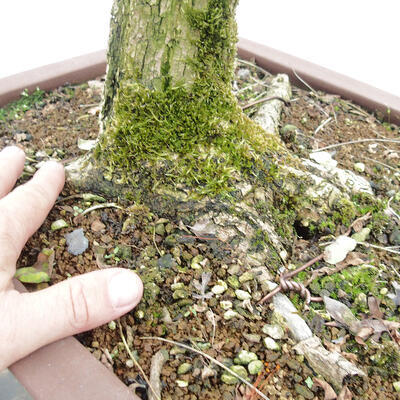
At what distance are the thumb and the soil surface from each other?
11 cm

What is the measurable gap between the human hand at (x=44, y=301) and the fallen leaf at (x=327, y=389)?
50cm

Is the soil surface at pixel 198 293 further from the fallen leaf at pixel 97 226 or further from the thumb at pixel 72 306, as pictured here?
the thumb at pixel 72 306

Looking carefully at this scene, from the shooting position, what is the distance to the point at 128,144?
3.69ft

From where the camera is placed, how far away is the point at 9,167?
46.5 inches

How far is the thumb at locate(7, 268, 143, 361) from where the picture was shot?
802 millimetres

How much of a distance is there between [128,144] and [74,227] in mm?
317

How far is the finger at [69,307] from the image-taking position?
2.62ft

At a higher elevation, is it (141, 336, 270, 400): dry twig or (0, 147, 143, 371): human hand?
(0, 147, 143, 371): human hand

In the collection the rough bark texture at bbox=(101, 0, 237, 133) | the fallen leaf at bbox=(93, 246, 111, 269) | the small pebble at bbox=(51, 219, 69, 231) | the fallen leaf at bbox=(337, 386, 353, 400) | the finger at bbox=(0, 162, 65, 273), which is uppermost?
the rough bark texture at bbox=(101, 0, 237, 133)

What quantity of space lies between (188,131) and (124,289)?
1.65 feet

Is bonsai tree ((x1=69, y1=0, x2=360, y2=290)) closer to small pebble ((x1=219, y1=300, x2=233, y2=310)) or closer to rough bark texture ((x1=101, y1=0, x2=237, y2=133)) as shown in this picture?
rough bark texture ((x1=101, y1=0, x2=237, y2=133))

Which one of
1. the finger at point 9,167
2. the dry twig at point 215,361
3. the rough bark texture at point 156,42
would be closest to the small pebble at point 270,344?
the dry twig at point 215,361

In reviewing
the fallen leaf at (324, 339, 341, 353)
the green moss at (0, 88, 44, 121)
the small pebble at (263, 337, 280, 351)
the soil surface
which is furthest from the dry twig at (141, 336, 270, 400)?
the green moss at (0, 88, 44, 121)

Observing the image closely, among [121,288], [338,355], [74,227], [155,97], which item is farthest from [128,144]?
[338,355]
